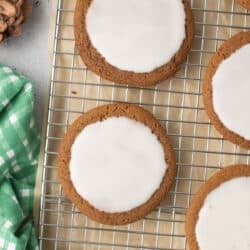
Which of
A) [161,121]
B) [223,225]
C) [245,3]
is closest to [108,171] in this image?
[161,121]

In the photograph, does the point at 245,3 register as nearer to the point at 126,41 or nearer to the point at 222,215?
the point at 126,41

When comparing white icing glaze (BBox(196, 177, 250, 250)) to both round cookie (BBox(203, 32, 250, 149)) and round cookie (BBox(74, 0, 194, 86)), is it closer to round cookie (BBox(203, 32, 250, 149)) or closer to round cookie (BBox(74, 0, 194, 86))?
round cookie (BBox(203, 32, 250, 149))

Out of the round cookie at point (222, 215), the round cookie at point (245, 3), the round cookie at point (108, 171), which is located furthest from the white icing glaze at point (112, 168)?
the round cookie at point (245, 3)

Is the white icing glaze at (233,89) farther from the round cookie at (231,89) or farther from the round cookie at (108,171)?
the round cookie at (108,171)

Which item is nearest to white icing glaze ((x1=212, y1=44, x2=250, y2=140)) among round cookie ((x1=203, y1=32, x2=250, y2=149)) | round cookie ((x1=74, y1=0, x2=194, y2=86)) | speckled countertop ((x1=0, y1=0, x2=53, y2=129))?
round cookie ((x1=203, y1=32, x2=250, y2=149))

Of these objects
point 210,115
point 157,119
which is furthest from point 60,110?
point 210,115
